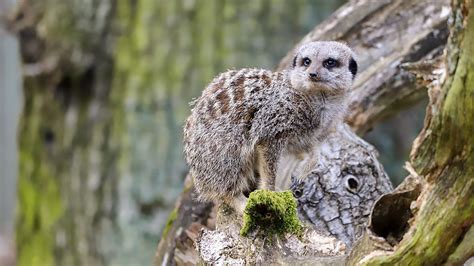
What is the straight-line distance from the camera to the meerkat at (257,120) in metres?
3.07

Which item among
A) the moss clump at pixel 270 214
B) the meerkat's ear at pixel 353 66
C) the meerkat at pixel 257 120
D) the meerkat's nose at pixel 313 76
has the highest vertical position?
the meerkat's ear at pixel 353 66

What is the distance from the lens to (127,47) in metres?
5.54

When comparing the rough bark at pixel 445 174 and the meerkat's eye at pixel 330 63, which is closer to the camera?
the rough bark at pixel 445 174

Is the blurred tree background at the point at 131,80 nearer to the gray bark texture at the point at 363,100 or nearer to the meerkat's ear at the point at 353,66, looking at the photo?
the gray bark texture at the point at 363,100

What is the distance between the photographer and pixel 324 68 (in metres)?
3.30

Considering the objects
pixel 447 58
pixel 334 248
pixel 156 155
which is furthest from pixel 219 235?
pixel 156 155

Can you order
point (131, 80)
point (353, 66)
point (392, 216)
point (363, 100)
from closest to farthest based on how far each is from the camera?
point (392, 216) < point (353, 66) < point (363, 100) < point (131, 80)

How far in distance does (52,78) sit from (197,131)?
104 inches

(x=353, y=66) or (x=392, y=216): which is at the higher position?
(x=353, y=66)

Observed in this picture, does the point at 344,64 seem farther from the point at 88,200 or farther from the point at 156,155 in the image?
the point at 88,200

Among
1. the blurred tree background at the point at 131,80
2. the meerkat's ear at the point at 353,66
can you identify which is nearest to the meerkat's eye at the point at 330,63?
the meerkat's ear at the point at 353,66

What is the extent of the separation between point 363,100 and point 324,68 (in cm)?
73

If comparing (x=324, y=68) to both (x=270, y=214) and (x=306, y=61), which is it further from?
(x=270, y=214)

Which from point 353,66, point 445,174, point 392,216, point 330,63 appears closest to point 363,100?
point 353,66
